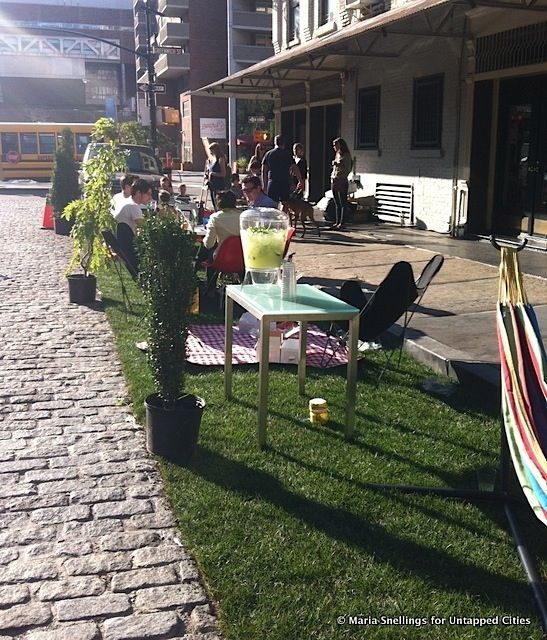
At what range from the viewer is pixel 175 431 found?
4305mm

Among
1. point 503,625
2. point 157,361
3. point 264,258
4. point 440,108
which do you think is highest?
point 440,108

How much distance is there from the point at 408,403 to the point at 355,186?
1316cm

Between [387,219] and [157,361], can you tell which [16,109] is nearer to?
[387,219]

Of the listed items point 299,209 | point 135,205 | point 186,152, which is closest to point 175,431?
point 135,205

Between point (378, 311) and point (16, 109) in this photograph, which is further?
point (16, 109)

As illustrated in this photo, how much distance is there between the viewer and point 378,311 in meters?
5.55

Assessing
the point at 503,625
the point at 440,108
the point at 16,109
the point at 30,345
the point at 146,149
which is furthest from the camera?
the point at 16,109

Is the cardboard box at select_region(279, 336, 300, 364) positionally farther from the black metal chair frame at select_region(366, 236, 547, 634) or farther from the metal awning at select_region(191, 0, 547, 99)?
the metal awning at select_region(191, 0, 547, 99)

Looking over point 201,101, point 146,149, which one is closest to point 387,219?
point 146,149

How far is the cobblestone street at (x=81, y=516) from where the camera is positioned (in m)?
2.93

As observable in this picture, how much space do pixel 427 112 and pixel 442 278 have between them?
20.7ft

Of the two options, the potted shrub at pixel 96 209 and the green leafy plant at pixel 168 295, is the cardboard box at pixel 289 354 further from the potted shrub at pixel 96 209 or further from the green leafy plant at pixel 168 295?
the potted shrub at pixel 96 209

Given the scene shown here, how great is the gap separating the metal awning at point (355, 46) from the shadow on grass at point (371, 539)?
774 cm

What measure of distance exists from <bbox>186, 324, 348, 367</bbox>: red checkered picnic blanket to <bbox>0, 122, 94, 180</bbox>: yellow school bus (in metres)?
26.3
